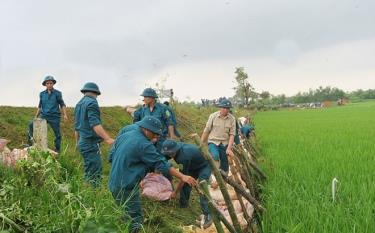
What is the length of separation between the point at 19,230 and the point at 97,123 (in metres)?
2.15

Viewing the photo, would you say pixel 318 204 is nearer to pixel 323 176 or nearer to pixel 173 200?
pixel 323 176

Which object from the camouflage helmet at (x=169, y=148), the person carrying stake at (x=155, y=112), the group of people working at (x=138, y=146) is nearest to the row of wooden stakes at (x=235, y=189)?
the group of people working at (x=138, y=146)

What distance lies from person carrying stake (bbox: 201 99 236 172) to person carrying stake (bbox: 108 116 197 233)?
268cm

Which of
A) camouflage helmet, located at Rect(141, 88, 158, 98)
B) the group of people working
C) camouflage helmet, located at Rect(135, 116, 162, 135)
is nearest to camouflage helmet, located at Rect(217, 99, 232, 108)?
the group of people working

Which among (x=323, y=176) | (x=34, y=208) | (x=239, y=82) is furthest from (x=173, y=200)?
(x=239, y=82)

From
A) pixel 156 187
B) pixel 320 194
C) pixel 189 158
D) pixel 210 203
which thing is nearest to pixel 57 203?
pixel 210 203

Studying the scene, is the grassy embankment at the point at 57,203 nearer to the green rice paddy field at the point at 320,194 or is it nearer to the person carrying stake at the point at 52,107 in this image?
the green rice paddy field at the point at 320,194

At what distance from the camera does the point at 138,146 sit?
384cm

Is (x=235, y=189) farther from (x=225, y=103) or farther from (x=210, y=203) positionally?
(x=225, y=103)

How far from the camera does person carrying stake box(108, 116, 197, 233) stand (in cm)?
384

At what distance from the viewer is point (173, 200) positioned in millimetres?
5727

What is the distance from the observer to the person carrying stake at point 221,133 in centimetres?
661

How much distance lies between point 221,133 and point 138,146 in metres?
2.92

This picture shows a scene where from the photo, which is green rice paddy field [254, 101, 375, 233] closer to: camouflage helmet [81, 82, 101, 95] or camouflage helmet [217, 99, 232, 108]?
camouflage helmet [217, 99, 232, 108]
